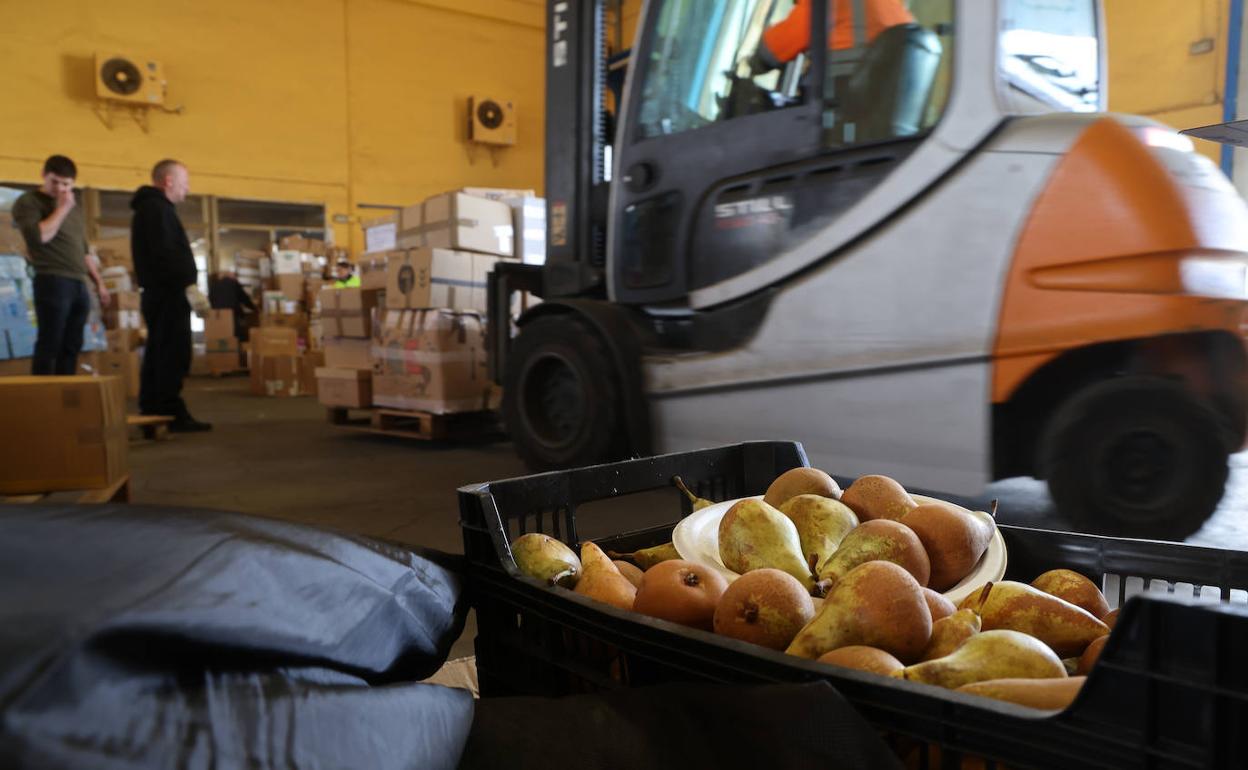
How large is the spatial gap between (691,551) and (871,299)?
1.92m

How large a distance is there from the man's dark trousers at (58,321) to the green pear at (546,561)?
16.9ft

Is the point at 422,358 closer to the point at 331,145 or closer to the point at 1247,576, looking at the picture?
the point at 1247,576

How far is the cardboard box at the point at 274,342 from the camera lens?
380 inches

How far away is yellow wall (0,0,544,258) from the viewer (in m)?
11.7

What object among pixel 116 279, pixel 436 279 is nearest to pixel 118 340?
pixel 116 279

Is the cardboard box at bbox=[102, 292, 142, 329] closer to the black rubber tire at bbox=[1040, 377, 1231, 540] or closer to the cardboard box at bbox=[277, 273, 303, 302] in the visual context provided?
the cardboard box at bbox=[277, 273, 303, 302]

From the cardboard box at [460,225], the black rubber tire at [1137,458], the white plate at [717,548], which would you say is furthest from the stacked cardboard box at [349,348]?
the white plate at [717,548]

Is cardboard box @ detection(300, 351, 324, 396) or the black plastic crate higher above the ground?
the black plastic crate

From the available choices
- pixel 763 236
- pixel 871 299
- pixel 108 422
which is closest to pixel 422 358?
pixel 108 422

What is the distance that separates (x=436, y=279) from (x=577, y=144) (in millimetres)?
1548

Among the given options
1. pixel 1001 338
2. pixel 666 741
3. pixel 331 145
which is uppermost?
pixel 331 145

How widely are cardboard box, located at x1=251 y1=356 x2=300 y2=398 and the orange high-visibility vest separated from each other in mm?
8177

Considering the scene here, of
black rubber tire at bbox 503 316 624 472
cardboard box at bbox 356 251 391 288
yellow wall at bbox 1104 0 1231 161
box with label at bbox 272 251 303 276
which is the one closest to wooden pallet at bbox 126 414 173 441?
cardboard box at bbox 356 251 391 288

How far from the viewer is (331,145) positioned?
13.7 m
